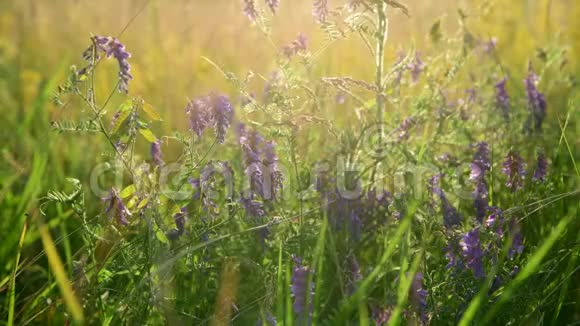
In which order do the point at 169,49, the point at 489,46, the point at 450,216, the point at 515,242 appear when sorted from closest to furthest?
the point at 515,242
the point at 450,216
the point at 489,46
the point at 169,49

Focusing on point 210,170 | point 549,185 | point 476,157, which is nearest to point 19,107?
point 210,170

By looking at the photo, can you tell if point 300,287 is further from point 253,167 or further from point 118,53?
point 118,53

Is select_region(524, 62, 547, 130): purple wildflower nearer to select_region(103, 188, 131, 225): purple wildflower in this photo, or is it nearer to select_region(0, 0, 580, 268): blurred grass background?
select_region(0, 0, 580, 268): blurred grass background

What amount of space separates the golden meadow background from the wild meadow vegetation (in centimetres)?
71

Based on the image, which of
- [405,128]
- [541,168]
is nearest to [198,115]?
[405,128]

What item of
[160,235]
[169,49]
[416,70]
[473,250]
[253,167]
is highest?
[169,49]

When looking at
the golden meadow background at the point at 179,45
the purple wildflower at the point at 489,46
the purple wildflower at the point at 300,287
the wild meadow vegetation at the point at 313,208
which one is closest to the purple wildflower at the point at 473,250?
the wild meadow vegetation at the point at 313,208

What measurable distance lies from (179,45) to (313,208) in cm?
331

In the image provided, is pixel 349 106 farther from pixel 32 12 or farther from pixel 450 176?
pixel 32 12

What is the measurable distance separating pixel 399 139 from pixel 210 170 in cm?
65

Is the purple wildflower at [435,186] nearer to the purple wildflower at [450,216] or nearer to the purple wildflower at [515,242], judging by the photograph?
the purple wildflower at [450,216]

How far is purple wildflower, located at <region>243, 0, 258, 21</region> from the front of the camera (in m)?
1.83

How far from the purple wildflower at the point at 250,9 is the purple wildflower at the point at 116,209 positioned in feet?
1.95

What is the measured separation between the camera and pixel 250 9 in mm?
1849
